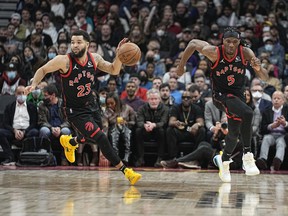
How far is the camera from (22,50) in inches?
588

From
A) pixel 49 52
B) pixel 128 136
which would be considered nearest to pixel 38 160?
pixel 128 136

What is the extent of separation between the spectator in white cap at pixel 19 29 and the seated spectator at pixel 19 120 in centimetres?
394

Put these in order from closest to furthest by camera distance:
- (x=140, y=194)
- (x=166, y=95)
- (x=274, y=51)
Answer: (x=140, y=194)
(x=166, y=95)
(x=274, y=51)

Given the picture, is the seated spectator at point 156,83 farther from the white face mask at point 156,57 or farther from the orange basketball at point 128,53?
the orange basketball at point 128,53

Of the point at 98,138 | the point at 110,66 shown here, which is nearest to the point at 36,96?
the point at 110,66

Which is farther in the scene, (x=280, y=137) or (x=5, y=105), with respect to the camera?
(x=5, y=105)

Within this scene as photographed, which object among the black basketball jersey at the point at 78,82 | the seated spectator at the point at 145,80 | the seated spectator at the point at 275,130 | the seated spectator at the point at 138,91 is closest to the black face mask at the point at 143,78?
the seated spectator at the point at 145,80

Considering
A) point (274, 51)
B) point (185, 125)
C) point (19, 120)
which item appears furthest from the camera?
point (274, 51)

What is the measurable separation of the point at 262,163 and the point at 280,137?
70cm

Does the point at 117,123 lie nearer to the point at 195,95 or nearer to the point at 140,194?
the point at 195,95

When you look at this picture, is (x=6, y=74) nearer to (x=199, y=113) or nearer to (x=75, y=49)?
(x=199, y=113)

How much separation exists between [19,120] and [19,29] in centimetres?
457

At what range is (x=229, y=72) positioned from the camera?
322 inches

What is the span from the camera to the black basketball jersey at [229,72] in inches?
321
